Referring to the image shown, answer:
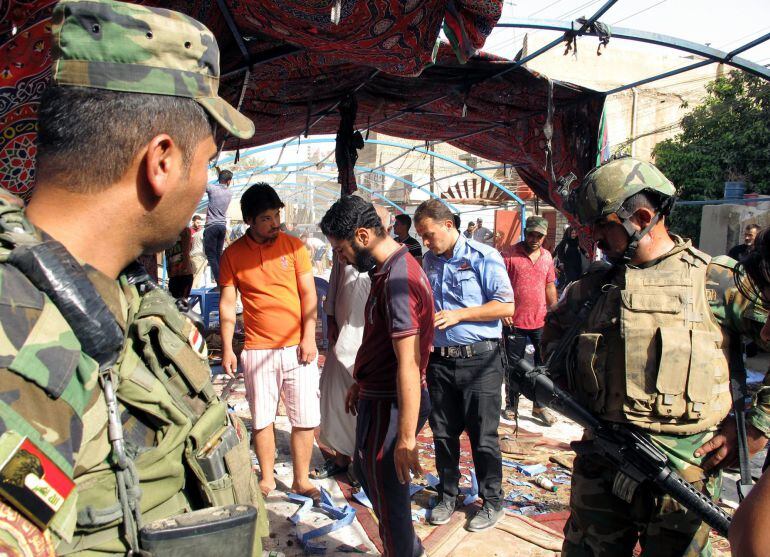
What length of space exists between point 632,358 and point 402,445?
3.38 feet

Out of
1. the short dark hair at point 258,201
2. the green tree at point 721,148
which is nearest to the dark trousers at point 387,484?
the short dark hair at point 258,201

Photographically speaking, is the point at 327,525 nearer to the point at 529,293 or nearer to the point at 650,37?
the point at 529,293

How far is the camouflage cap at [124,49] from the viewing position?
91 centimetres

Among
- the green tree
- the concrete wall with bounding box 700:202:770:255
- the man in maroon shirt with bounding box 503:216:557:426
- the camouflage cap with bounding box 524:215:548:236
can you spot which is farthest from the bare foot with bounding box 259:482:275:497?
the green tree

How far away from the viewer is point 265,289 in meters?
3.61

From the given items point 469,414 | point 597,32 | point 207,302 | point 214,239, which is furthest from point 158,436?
point 207,302

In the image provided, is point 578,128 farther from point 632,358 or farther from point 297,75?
point 632,358

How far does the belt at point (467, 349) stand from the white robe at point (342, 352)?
592 millimetres

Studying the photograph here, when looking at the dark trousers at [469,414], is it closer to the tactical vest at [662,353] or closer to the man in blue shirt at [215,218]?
the tactical vest at [662,353]

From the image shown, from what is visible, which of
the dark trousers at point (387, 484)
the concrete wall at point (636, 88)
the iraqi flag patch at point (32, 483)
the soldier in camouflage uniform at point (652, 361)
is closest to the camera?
the iraqi flag patch at point (32, 483)

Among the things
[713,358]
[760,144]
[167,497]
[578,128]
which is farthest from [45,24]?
[760,144]

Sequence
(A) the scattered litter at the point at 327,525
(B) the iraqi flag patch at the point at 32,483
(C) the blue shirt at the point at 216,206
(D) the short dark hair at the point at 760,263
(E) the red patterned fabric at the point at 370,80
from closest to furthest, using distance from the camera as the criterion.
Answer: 1. (B) the iraqi flag patch at the point at 32,483
2. (D) the short dark hair at the point at 760,263
3. (E) the red patterned fabric at the point at 370,80
4. (A) the scattered litter at the point at 327,525
5. (C) the blue shirt at the point at 216,206

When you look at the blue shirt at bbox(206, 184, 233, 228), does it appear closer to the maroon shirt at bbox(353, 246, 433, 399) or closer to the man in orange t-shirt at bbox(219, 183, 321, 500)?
the man in orange t-shirt at bbox(219, 183, 321, 500)

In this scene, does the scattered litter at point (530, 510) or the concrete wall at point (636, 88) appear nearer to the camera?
the scattered litter at point (530, 510)
